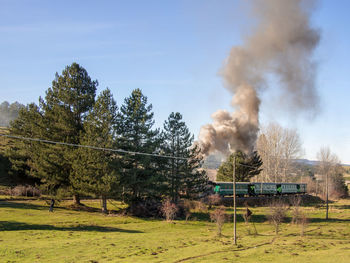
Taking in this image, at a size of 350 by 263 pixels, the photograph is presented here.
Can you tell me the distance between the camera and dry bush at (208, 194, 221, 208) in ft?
182

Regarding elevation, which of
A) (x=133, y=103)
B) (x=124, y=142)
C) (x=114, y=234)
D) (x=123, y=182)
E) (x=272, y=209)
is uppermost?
(x=133, y=103)

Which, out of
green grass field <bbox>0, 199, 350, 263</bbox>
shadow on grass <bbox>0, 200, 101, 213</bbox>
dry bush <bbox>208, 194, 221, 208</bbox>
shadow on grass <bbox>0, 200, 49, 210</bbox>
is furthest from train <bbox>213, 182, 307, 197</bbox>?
shadow on grass <bbox>0, 200, 49, 210</bbox>

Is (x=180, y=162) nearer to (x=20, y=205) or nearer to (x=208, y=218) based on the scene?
(x=208, y=218)

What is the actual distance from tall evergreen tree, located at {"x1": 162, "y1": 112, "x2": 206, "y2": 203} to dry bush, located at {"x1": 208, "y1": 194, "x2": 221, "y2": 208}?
3211 millimetres

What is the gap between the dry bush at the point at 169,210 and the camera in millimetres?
41750

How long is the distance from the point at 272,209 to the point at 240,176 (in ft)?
104

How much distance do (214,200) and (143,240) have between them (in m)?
28.3

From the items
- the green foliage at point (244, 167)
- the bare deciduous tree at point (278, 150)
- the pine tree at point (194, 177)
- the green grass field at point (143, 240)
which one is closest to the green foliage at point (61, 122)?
the green grass field at point (143, 240)

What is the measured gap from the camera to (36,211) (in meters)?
40.8

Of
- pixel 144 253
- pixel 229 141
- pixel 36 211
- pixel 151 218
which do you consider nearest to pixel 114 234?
pixel 144 253

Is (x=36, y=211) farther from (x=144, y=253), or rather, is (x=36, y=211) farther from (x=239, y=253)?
(x=239, y=253)

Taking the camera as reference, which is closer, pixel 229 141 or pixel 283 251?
pixel 283 251

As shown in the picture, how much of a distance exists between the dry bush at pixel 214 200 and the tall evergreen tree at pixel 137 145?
13.8 m

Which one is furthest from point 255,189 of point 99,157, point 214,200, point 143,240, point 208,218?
point 143,240
